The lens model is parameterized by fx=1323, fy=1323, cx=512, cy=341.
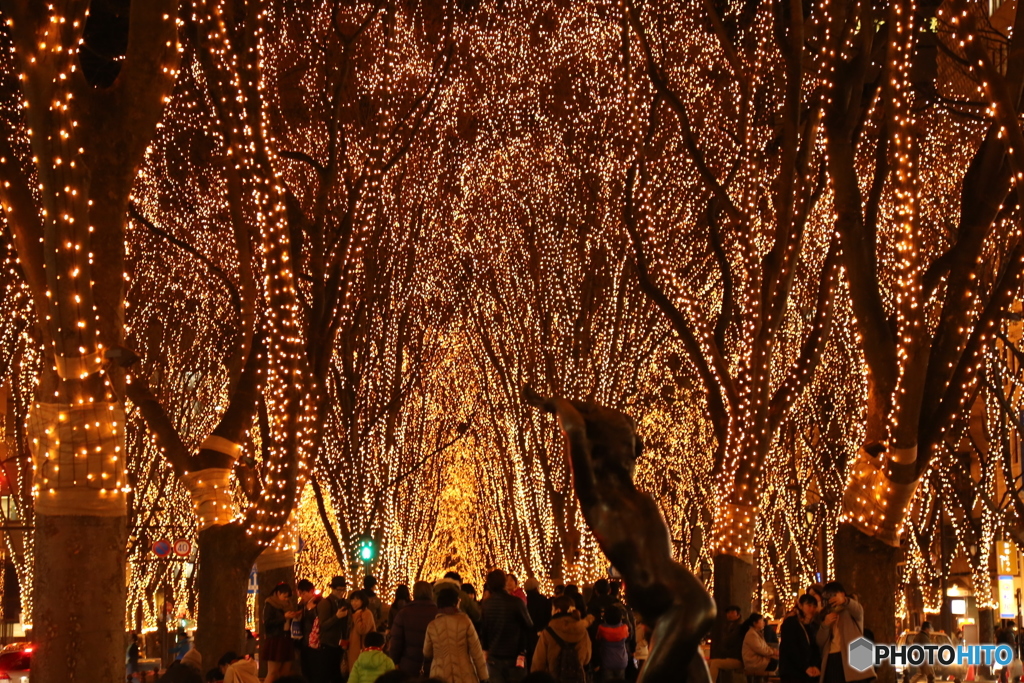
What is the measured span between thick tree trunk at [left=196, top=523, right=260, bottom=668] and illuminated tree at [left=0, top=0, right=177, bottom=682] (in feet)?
12.3

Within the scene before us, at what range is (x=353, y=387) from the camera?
21.9m

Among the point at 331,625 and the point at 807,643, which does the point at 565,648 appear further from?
the point at 331,625

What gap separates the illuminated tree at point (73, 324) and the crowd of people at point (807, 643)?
413 centimetres

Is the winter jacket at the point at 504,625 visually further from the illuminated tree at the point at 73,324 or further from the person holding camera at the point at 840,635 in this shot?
the illuminated tree at the point at 73,324

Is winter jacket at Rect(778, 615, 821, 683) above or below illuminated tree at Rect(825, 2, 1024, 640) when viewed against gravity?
below

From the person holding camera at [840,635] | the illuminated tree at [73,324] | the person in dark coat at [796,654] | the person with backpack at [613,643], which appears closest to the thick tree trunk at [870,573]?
the person in dark coat at [796,654]

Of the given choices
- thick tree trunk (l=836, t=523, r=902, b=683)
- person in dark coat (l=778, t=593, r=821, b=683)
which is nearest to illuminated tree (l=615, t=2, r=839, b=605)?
thick tree trunk (l=836, t=523, r=902, b=683)

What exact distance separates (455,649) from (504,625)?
2.22m

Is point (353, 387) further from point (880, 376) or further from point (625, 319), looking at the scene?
point (880, 376)

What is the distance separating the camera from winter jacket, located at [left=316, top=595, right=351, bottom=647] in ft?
42.4

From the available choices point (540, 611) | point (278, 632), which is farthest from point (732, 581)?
point (278, 632)

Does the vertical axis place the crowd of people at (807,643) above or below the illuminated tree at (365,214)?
below

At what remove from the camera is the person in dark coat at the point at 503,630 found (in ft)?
40.3

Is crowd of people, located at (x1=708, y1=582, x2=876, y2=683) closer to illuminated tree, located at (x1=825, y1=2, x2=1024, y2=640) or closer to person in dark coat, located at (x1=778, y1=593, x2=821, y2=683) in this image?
person in dark coat, located at (x1=778, y1=593, x2=821, y2=683)
